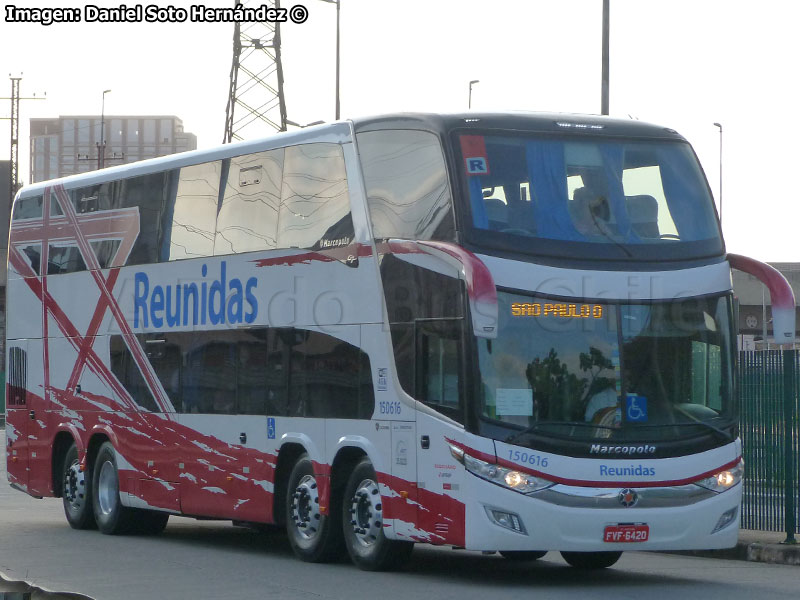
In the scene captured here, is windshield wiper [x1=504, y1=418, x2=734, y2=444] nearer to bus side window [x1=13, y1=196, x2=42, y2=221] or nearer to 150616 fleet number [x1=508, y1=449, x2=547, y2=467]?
150616 fleet number [x1=508, y1=449, x2=547, y2=467]

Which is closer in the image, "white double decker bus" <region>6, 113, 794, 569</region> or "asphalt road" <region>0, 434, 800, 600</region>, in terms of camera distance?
"asphalt road" <region>0, 434, 800, 600</region>

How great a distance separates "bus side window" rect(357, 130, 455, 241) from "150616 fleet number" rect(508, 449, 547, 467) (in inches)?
72.8

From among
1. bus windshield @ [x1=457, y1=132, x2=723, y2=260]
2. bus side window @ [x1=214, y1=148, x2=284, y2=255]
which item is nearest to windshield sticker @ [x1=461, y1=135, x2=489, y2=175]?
bus windshield @ [x1=457, y1=132, x2=723, y2=260]

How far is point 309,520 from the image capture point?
1495 cm

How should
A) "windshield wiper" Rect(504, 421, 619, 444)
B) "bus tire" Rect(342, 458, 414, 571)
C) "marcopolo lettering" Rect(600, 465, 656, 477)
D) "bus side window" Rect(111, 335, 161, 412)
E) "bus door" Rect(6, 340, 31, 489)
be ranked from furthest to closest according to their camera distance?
"bus door" Rect(6, 340, 31, 489), "bus side window" Rect(111, 335, 161, 412), "bus tire" Rect(342, 458, 414, 571), "marcopolo lettering" Rect(600, 465, 656, 477), "windshield wiper" Rect(504, 421, 619, 444)

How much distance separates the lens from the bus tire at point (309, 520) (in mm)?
14633

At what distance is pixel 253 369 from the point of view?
16016 millimetres

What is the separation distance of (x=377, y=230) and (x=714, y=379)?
325cm

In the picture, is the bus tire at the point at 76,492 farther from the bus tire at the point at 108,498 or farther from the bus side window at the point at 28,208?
the bus side window at the point at 28,208

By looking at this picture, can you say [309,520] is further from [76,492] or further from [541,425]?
[76,492]

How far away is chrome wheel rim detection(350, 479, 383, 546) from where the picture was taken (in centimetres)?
1385

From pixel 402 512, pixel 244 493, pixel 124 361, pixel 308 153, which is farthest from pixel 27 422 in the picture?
pixel 402 512

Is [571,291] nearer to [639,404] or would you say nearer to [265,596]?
[639,404]

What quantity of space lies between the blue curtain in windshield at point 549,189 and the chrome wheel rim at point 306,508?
11.8ft
